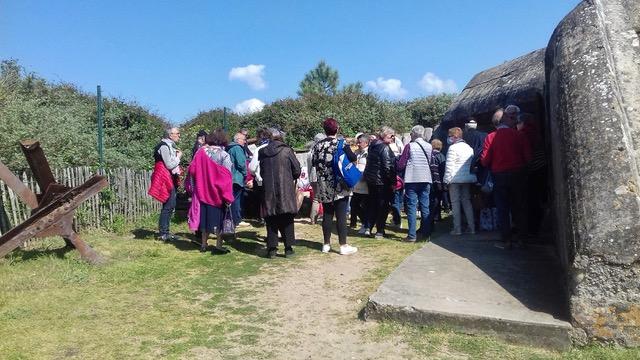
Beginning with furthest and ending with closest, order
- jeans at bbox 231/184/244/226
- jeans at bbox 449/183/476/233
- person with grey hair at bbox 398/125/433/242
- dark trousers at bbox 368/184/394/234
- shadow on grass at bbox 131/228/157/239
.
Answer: jeans at bbox 231/184/244/226 < shadow on grass at bbox 131/228/157/239 < dark trousers at bbox 368/184/394/234 < person with grey hair at bbox 398/125/433/242 < jeans at bbox 449/183/476/233

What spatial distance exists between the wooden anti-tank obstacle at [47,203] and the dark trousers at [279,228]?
219 centimetres

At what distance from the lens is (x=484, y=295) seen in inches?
178

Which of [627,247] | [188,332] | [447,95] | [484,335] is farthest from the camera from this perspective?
[447,95]

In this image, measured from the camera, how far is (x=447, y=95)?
24047mm

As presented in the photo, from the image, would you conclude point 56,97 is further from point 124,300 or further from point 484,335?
point 484,335

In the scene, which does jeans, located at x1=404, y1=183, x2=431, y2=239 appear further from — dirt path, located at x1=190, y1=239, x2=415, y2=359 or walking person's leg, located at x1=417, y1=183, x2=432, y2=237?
dirt path, located at x1=190, y1=239, x2=415, y2=359

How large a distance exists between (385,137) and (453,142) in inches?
44.4

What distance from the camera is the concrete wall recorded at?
12.0 feet

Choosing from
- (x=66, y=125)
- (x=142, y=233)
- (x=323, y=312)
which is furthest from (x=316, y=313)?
(x=66, y=125)

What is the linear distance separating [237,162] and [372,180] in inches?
88.9

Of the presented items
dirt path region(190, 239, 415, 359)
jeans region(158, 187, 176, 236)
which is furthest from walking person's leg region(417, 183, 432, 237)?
jeans region(158, 187, 176, 236)

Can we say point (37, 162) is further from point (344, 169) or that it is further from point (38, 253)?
point (344, 169)

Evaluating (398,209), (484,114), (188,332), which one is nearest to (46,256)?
(188,332)

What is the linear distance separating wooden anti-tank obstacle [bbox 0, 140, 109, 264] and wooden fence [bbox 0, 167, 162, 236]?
591 mm
